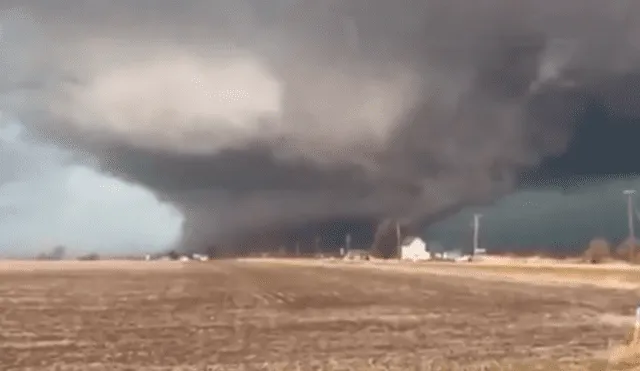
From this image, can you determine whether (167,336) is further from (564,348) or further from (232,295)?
(232,295)

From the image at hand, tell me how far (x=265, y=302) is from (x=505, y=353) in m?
25.4

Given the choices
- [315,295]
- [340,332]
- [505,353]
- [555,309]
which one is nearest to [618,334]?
[505,353]

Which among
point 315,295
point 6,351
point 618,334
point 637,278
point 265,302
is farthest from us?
point 637,278

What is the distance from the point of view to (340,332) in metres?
27.3

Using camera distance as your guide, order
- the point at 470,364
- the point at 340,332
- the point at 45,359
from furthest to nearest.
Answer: the point at 340,332
the point at 45,359
the point at 470,364

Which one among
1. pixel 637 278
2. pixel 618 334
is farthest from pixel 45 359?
pixel 637 278

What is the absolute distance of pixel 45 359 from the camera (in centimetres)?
2056

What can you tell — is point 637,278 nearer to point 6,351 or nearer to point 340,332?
point 340,332

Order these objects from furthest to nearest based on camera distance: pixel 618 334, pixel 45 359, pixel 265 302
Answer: pixel 265 302, pixel 618 334, pixel 45 359

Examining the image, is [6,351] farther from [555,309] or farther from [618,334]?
[555,309]

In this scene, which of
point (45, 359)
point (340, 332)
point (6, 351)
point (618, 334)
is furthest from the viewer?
point (340, 332)

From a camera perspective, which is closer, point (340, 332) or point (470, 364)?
point (470, 364)

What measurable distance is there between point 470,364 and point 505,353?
2.61 metres

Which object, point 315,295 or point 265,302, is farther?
point 315,295
